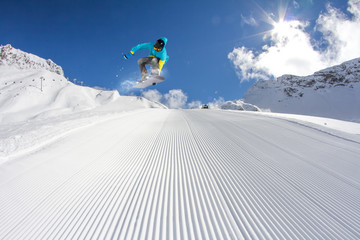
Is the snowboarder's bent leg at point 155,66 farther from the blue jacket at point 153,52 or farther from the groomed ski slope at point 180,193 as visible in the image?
the groomed ski slope at point 180,193

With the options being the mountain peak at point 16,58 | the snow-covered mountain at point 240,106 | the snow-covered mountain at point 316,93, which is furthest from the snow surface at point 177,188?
the mountain peak at point 16,58

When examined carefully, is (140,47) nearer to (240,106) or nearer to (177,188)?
(177,188)

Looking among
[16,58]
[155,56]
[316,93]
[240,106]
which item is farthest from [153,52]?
[16,58]

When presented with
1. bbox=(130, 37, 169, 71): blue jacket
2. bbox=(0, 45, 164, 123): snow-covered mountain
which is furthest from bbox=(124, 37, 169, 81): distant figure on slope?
bbox=(0, 45, 164, 123): snow-covered mountain

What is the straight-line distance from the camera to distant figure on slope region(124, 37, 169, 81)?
7465 millimetres

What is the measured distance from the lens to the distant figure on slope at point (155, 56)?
7.46 m

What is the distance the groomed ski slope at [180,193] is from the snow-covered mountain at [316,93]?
58632mm

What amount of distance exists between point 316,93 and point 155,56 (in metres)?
73.5

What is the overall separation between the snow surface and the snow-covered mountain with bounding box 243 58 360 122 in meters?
58.4

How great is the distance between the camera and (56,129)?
3.94 metres

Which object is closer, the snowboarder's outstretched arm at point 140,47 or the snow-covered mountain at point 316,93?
the snowboarder's outstretched arm at point 140,47

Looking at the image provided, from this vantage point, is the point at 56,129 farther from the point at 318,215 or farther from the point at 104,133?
the point at 318,215

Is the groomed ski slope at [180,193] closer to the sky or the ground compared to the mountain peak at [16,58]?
closer to the ground

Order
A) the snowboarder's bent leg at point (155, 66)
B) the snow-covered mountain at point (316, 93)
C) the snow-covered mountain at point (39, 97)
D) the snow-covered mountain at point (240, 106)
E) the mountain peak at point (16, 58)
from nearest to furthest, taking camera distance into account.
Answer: the snowboarder's bent leg at point (155, 66), the snow-covered mountain at point (240, 106), the snow-covered mountain at point (39, 97), the snow-covered mountain at point (316, 93), the mountain peak at point (16, 58)
